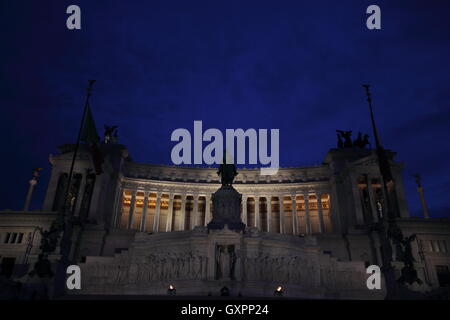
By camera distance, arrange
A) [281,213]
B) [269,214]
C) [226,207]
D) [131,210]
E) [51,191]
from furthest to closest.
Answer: [281,213]
[269,214]
[131,210]
[51,191]
[226,207]

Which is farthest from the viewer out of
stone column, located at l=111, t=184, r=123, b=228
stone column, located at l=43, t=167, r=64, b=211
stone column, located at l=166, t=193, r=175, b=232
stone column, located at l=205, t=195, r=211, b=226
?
stone column, located at l=205, t=195, r=211, b=226

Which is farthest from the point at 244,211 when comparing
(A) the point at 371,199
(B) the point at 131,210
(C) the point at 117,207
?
(C) the point at 117,207

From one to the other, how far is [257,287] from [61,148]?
143 feet

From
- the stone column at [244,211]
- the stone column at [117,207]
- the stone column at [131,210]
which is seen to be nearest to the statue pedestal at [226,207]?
the stone column at [117,207]

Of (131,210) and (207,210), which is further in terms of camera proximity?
(207,210)

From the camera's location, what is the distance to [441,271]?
38438mm

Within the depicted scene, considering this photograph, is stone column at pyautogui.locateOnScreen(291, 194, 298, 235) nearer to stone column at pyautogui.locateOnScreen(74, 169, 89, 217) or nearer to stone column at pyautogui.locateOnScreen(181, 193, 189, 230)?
stone column at pyautogui.locateOnScreen(181, 193, 189, 230)

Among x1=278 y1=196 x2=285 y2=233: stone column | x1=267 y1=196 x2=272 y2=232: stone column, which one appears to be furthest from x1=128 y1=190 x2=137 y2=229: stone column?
x1=278 y1=196 x2=285 y2=233: stone column

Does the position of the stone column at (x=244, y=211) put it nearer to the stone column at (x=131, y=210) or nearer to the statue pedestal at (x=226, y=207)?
the stone column at (x=131, y=210)

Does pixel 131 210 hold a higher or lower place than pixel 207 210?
lower

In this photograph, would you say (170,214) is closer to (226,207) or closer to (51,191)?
(51,191)
